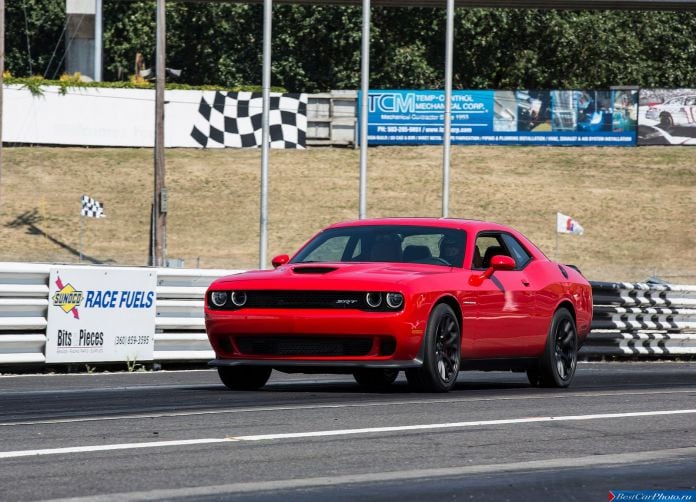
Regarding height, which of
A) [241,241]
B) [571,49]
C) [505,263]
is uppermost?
[571,49]

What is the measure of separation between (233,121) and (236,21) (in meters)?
18.2

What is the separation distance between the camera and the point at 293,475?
6715 millimetres

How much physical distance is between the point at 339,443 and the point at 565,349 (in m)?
5.95

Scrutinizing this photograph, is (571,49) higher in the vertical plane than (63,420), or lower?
higher

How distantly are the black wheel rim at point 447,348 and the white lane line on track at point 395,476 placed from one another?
365 centimetres

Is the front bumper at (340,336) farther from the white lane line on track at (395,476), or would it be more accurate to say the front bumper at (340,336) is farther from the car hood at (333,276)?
the white lane line on track at (395,476)

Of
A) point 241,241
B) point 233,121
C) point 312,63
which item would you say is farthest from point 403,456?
point 312,63

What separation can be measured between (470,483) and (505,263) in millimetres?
5756

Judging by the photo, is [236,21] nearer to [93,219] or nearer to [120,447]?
[93,219]

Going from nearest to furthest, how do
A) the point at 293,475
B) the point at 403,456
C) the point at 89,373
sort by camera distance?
1. the point at 293,475
2. the point at 403,456
3. the point at 89,373

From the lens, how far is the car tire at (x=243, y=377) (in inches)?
471

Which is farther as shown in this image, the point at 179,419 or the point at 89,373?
the point at 89,373

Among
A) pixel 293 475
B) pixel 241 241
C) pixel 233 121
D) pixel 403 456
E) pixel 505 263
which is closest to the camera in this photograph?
pixel 293 475

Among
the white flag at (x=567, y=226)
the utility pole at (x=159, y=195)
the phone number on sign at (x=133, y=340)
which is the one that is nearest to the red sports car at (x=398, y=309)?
the phone number on sign at (x=133, y=340)
